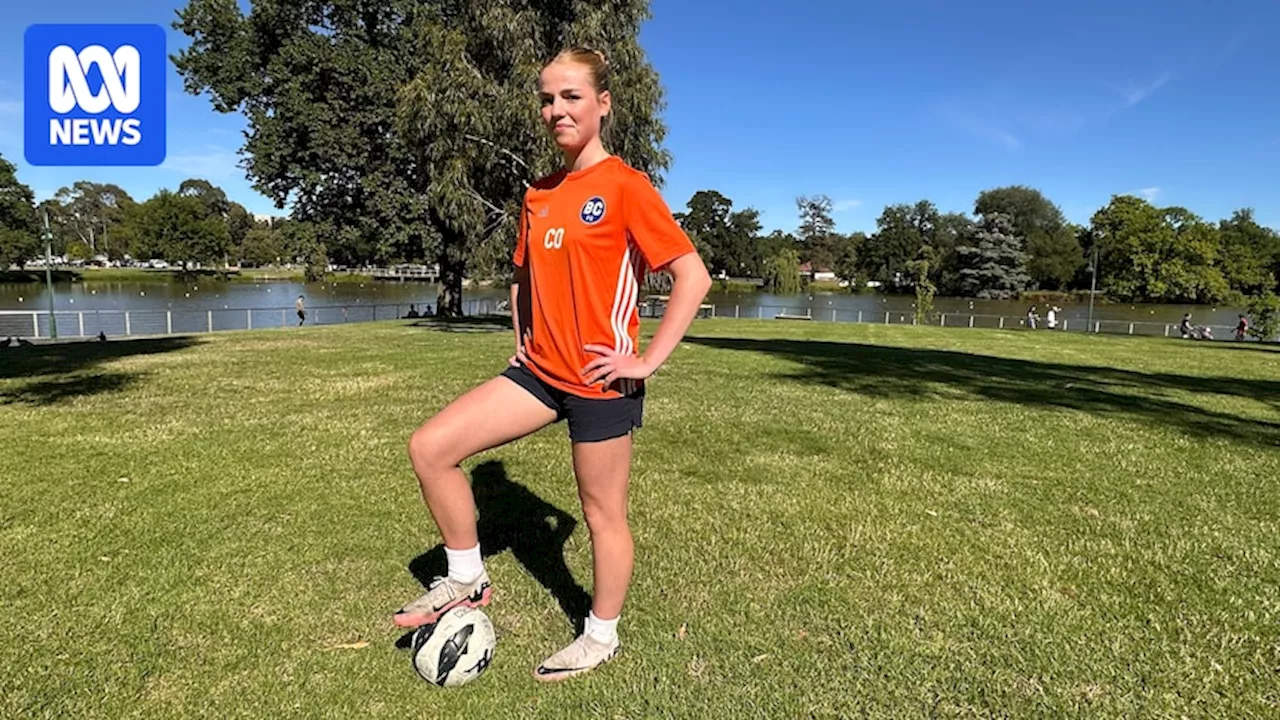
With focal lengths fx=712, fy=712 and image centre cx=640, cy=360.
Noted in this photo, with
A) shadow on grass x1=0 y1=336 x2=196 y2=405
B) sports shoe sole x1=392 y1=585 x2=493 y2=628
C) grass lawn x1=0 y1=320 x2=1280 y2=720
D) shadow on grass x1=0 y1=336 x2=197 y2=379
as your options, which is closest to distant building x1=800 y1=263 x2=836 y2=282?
shadow on grass x1=0 y1=336 x2=197 y2=379

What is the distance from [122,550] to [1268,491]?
7.26 meters

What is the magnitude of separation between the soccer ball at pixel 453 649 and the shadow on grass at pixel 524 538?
0.25 metres

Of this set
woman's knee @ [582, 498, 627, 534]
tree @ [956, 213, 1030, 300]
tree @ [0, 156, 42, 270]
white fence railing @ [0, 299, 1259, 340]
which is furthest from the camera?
tree @ [956, 213, 1030, 300]

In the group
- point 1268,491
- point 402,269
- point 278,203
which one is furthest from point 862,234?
point 1268,491

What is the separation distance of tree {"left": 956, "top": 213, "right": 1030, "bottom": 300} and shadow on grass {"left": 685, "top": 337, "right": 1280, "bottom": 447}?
76.5m

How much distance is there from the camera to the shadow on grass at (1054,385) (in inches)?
307

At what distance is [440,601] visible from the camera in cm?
291

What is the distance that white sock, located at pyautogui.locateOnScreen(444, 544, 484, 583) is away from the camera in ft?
9.48

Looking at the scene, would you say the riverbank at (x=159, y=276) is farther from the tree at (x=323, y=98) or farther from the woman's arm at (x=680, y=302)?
the woman's arm at (x=680, y=302)

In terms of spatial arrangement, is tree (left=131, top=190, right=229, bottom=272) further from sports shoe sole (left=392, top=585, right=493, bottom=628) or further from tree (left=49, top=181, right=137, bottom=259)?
sports shoe sole (left=392, top=585, right=493, bottom=628)

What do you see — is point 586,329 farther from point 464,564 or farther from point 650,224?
point 464,564

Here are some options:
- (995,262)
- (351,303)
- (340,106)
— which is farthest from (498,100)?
(995,262)

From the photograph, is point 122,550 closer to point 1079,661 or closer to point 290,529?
point 290,529

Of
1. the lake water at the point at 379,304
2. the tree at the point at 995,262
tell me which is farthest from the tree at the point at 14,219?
the tree at the point at 995,262
